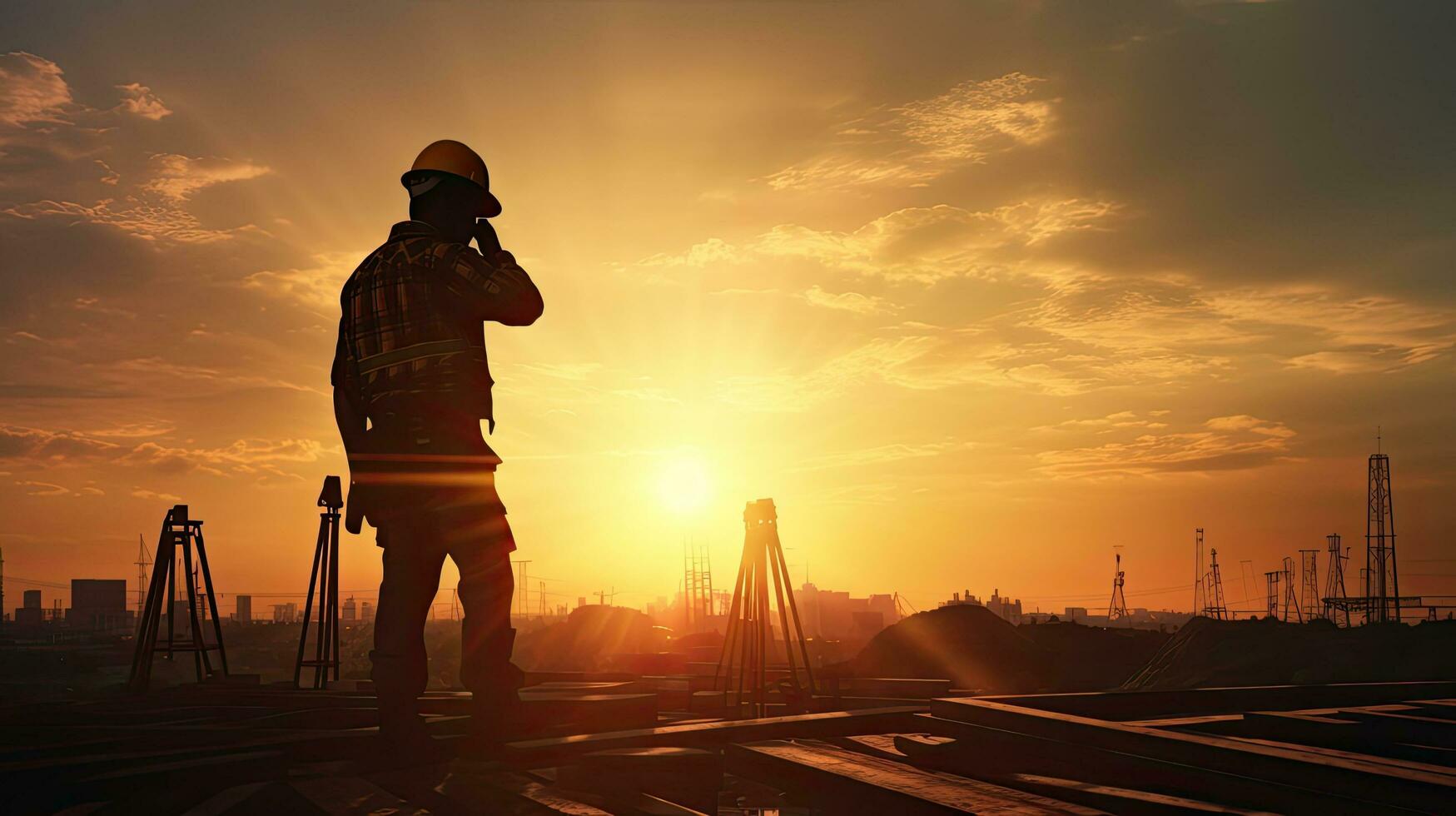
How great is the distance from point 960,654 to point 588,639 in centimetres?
5503

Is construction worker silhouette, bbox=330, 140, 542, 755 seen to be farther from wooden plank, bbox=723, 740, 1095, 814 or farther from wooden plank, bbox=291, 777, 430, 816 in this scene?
wooden plank, bbox=723, 740, 1095, 814

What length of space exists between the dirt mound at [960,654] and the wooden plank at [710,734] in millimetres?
44877

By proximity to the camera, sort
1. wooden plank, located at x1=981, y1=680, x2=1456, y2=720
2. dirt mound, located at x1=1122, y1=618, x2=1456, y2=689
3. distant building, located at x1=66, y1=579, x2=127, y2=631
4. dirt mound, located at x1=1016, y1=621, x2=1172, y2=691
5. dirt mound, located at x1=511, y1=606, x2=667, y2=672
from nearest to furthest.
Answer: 1. wooden plank, located at x1=981, y1=680, x2=1456, y2=720
2. dirt mound, located at x1=1122, y1=618, x2=1456, y2=689
3. dirt mound, located at x1=1016, y1=621, x2=1172, y2=691
4. dirt mound, located at x1=511, y1=606, x2=667, y2=672
5. distant building, located at x1=66, y1=579, x2=127, y2=631

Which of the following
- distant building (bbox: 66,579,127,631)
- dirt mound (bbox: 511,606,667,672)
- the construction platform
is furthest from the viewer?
distant building (bbox: 66,579,127,631)

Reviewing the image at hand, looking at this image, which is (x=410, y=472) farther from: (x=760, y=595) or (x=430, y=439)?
(x=760, y=595)

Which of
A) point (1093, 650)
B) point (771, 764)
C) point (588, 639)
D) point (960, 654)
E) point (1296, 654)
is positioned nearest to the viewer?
point (771, 764)

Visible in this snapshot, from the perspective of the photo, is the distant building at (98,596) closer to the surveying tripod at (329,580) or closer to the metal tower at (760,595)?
the surveying tripod at (329,580)

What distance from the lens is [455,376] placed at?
545cm

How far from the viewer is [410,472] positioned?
540 centimetres

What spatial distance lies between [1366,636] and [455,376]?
4631 centimetres

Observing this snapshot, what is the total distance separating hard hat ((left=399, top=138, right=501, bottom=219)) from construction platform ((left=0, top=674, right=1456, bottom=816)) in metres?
3.00

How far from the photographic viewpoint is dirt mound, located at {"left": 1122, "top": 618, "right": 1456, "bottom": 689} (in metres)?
36.3

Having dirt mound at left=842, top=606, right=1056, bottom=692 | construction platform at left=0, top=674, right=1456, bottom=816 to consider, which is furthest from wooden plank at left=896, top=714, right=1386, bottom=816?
dirt mound at left=842, top=606, right=1056, bottom=692

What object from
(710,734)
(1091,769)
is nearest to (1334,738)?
(1091,769)
